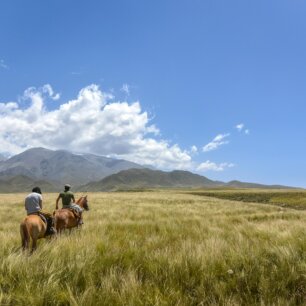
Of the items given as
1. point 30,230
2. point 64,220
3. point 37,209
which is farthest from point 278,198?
point 30,230

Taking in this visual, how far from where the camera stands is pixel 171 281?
18.6 feet

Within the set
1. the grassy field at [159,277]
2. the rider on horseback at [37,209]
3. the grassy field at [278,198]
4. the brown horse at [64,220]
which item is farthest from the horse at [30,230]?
the grassy field at [278,198]

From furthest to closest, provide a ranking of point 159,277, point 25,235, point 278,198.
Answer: point 278,198
point 25,235
point 159,277

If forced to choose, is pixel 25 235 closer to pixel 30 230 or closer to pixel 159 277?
pixel 30 230

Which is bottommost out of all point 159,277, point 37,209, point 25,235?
point 159,277

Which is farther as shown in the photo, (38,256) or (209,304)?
(38,256)

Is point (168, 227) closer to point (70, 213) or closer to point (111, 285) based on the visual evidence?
point (70, 213)

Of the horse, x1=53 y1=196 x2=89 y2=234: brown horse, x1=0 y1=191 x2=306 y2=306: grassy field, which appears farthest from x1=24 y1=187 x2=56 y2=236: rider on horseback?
x1=0 y1=191 x2=306 y2=306: grassy field

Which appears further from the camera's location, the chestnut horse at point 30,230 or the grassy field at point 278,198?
the grassy field at point 278,198

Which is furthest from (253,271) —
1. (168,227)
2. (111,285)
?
(168,227)

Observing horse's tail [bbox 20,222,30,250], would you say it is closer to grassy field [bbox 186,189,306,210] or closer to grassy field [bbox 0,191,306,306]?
grassy field [bbox 0,191,306,306]

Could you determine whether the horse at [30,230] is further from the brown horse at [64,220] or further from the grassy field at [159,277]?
the brown horse at [64,220]

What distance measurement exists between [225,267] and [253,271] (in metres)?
0.46

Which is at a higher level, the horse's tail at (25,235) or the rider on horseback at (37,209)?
the rider on horseback at (37,209)
